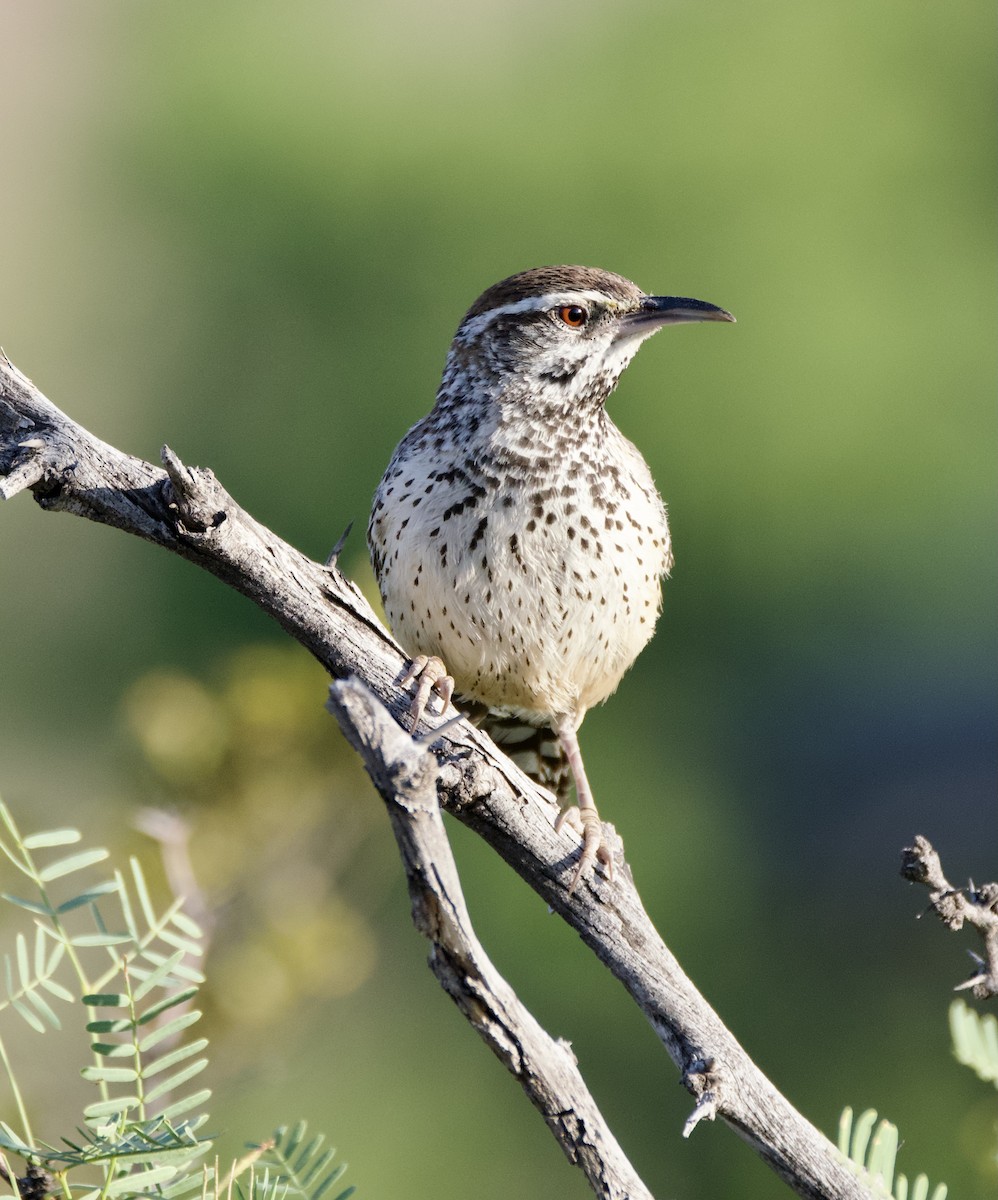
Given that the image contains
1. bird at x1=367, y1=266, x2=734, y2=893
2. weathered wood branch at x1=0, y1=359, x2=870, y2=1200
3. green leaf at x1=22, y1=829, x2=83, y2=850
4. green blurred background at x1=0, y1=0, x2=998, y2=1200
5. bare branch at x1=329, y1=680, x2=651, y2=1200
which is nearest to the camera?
green leaf at x1=22, y1=829, x2=83, y2=850

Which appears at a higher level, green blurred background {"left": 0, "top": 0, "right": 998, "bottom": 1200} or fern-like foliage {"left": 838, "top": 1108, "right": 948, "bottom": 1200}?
green blurred background {"left": 0, "top": 0, "right": 998, "bottom": 1200}

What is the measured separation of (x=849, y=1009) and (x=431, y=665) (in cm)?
328

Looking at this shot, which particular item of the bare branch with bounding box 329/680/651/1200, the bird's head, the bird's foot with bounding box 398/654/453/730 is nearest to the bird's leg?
the bird's foot with bounding box 398/654/453/730

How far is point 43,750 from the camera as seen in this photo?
5.06 metres

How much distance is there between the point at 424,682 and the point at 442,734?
0.40 metres

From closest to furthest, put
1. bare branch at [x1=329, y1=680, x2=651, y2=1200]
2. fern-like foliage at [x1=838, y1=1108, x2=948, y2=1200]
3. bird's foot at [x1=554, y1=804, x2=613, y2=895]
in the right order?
1. bare branch at [x1=329, y1=680, x2=651, y2=1200]
2. fern-like foliage at [x1=838, y1=1108, x2=948, y2=1200]
3. bird's foot at [x1=554, y1=804, x2=613, y2=895]

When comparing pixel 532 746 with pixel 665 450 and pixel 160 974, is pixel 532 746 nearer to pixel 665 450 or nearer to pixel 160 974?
pixel 160 974

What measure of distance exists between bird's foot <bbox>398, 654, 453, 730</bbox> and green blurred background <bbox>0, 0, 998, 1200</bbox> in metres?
1.52

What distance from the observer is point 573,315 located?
7.03 feet

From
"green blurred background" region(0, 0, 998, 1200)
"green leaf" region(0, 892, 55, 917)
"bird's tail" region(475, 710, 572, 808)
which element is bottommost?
"green leaf" region(0, 892, 55, 917)

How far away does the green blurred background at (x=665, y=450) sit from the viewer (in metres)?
4.30

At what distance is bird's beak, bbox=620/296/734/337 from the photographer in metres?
2.06

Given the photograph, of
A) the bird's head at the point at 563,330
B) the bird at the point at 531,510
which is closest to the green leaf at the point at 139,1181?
the bird at the point at 531,510

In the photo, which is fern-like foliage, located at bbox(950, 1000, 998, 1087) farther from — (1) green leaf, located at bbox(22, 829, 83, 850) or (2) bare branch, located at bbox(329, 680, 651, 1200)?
(1) green leaf, located at bbox(22, 829, 83, 850)
